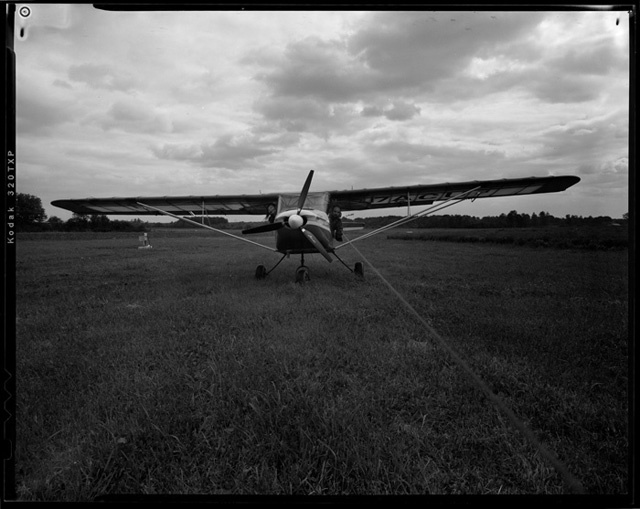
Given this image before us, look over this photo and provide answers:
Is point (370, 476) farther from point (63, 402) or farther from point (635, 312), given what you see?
point (63, 402)

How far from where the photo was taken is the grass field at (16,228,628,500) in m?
1.43

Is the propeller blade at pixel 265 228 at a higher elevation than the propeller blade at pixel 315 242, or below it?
higher

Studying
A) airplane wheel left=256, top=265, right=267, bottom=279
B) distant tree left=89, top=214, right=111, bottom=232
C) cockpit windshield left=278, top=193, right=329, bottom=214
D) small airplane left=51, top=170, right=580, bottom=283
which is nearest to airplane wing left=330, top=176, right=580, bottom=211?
small airplane left=51, top=170, right=580, bottom=283

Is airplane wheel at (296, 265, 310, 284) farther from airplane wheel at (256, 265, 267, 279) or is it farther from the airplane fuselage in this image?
airplane wheel at (256, 265, 267, 279)

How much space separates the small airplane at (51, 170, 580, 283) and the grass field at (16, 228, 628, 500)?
2.40 metres

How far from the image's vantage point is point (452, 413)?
198cm

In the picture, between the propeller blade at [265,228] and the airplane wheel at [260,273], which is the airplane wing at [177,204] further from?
the airplane wheel at [260,273]

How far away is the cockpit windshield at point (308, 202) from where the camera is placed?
7.79m

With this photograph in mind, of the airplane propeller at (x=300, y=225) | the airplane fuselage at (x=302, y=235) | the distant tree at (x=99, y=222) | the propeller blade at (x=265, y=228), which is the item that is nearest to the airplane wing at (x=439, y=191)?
the airplane fuselage at (x=302, y=235)

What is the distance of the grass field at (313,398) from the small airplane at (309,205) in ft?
7.87

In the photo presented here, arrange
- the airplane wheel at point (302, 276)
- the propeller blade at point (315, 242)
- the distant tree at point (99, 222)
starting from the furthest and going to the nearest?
the distant tree at point (99, 222), the airplane wheel at point (302, 276), the propeller blade at point (315, 242)

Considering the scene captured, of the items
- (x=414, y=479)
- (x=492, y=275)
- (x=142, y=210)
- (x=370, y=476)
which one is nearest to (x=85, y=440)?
(x=370, y=476)

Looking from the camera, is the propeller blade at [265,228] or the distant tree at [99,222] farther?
the distant tree at [99,222]

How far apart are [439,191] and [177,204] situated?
895 centimetres
